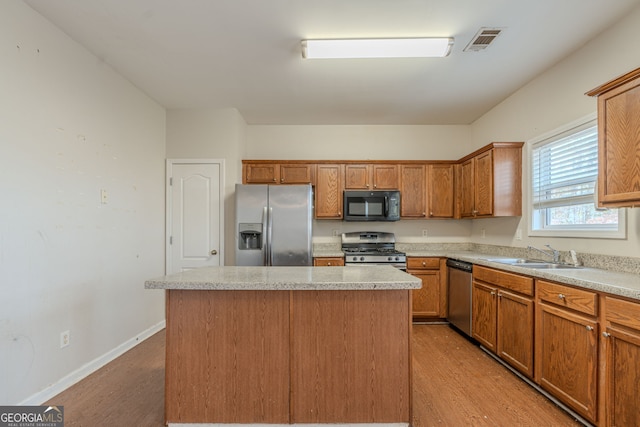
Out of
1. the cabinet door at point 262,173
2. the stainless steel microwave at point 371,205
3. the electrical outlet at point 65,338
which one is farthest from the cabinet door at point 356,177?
the electrical outlet at point 65,338

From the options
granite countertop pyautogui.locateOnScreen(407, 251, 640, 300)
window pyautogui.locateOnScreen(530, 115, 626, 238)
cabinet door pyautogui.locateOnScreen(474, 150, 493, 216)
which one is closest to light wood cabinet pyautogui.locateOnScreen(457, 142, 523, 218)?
cabinet door pyautogui.locateOnScreen(474, 150, 493, 216)

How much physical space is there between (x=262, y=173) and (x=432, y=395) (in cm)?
312

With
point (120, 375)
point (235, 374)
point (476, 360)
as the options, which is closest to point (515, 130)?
point (476, 360)

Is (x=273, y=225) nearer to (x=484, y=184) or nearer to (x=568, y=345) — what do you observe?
(x=484, y=184)

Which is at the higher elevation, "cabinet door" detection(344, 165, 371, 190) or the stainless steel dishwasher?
"cabinet door" detection(344, 165, 371, 190)

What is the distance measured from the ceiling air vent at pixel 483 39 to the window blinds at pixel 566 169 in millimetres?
1063

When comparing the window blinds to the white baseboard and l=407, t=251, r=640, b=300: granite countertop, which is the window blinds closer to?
l=407, t=251, r=640, b=300: granite countertop

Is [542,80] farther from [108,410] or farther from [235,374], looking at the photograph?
[108,410]

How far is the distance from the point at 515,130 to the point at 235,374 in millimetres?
3644

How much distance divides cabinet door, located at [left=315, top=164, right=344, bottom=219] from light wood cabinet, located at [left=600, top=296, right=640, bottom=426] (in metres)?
2.87

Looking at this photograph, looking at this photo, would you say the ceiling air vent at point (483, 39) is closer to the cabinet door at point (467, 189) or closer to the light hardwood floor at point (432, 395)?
the cabinet door at point (467, 189)

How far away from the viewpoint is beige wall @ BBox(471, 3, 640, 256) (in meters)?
2.12

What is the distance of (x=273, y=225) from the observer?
11.6ft

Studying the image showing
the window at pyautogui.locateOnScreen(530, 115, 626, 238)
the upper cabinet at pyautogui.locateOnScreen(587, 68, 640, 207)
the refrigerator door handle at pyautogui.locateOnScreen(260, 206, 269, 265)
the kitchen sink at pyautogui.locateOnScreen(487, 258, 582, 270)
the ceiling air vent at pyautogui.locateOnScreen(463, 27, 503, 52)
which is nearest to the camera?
the upper cabinet at pyautogui.locateOnScreen(587, 68, 640, 207)
